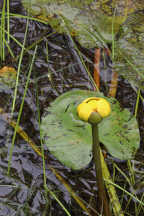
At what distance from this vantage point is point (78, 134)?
1.11m

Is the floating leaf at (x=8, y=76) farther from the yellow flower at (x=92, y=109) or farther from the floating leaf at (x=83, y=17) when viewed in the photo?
the yellow flower at (x=92, y=109)

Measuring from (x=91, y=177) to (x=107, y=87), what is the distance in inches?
18.6

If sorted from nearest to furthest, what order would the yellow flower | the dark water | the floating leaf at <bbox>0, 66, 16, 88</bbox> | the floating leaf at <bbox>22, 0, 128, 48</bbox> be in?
1. the yellow flower
2. the dark water
3. the floating leaf at <bbox>0, 66, 16, 88</bbox>
4. the floating leaf at <bbox>22, 0, 128, 48</bbox>

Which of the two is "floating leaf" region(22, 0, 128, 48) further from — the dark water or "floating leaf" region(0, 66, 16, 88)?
"floating leaf" region(0, 66, 16, 88)

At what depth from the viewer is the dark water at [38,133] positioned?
3.21 ft

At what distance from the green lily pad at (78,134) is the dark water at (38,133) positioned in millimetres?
46

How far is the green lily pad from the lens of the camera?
3.49 ft

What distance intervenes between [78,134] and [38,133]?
0.55ft

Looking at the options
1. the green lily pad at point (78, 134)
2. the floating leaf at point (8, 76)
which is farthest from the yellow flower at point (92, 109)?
the floating leaf at point (8, 76)

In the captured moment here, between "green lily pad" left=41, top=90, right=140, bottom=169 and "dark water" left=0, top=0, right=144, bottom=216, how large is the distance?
0.15 ft

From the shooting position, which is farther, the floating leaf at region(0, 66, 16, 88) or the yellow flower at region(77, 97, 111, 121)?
the floating leaf at region(0, 66, 16, 88)

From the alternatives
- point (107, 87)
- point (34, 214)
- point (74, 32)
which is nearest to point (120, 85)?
point (107, 87)

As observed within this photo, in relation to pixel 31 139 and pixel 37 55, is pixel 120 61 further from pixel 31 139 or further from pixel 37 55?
pixel 31 139

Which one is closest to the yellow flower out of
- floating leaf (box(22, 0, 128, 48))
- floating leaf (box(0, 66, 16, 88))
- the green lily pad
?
the green lily pad
